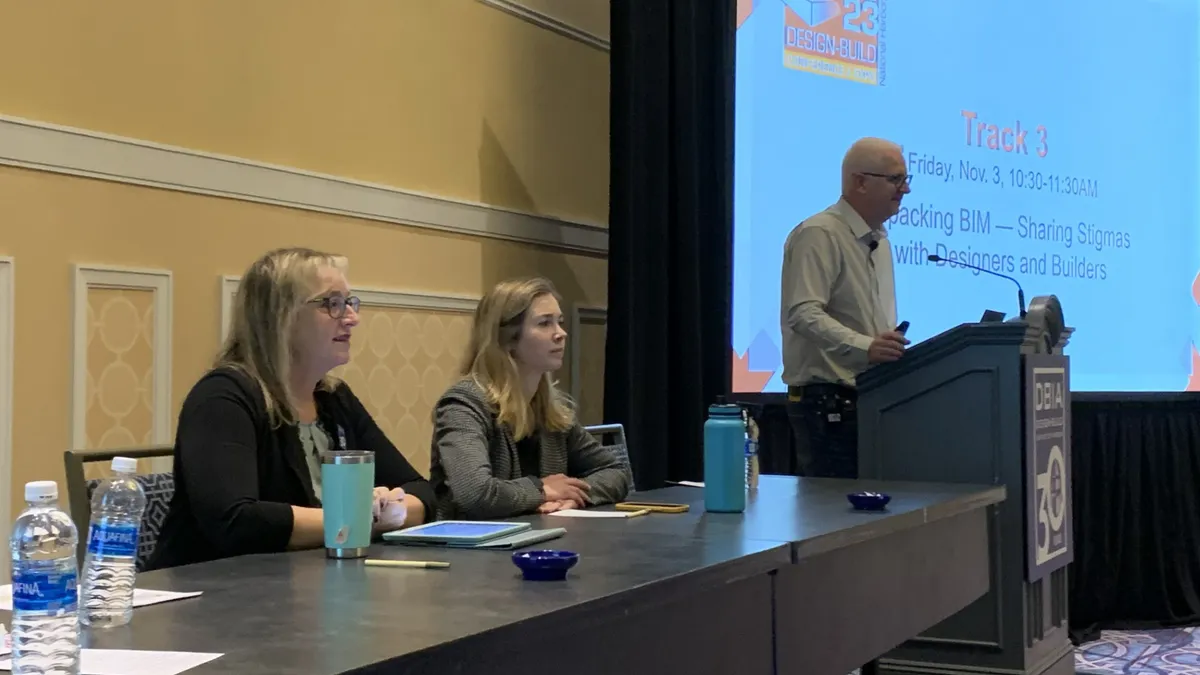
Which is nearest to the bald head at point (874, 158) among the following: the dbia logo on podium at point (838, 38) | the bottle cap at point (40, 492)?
the dbia logo on podium at point (838, 38)

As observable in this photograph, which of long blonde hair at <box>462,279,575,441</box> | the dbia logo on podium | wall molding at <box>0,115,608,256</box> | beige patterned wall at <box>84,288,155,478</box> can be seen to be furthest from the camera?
the dbia logo on podium

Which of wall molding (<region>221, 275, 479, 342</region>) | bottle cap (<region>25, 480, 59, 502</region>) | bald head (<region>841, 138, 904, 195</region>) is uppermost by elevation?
bald head (<region>841, 138, 904, 195</region>)

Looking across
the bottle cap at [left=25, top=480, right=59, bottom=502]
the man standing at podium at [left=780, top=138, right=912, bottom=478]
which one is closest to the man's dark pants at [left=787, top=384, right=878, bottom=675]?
the man standing at podium at [left=780, top=138, right=912, bottom=478]

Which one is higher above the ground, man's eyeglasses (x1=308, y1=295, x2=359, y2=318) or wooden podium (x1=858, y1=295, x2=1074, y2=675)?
man's eyeglasses (x1=308, y1=295, x2=359, y2=318)

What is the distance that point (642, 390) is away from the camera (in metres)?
4.21

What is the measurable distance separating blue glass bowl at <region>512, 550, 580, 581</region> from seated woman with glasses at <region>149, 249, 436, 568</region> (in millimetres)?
453

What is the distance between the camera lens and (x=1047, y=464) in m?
3.08

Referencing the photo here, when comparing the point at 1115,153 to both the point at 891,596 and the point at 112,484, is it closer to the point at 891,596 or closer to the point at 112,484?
the point at 891,596

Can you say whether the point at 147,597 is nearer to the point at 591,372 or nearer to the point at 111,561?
the point at 111,561

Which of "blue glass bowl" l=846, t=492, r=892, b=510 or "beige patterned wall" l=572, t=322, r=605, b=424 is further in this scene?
"beige patterned wall" l=572, t=322, r=605, b=424

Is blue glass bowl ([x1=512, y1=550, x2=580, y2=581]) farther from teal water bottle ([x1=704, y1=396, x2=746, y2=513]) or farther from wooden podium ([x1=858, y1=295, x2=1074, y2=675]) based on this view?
wooden podium ([x1=858, y1=295, x2=1074, y2=675])

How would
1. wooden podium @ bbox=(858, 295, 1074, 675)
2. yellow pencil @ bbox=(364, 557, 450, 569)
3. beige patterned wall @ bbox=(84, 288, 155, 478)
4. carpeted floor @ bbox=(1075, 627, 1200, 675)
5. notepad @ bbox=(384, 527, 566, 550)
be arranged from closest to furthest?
yellow pencil @ bbox=(364, 557, 450, 569) → notepad @ bbox=(384, 527, 566, 550) → beige patterned wall @ bbox=(84, 288, 155, 478) → wooden podium @ bbox=(858, 295, 1074, 675) → carpeted floor @ bbox=(1075, 627, 1200, 675)

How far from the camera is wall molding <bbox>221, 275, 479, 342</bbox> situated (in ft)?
9.61

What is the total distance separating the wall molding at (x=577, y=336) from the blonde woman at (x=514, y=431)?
1.73 meters
